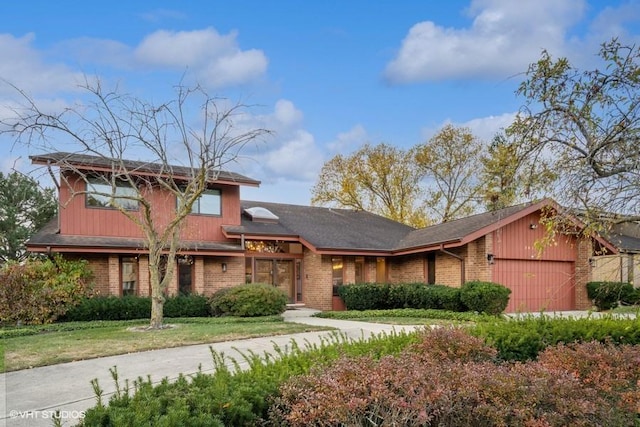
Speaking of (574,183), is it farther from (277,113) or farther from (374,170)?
(374,170)

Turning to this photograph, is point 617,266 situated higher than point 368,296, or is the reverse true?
point 617,266

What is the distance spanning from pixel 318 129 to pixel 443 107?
165 inches

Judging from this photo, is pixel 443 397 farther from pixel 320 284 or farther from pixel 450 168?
pixel 450 168

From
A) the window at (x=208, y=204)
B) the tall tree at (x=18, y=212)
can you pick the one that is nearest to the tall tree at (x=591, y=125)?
the window at (x=208, y=204)

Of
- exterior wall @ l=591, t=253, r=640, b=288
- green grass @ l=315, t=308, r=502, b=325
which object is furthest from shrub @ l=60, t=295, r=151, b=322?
exterior wall @ l=591, t=253, r=640, b=288

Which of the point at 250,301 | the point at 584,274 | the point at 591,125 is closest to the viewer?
the point at 591,125

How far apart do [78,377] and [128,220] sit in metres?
11.1

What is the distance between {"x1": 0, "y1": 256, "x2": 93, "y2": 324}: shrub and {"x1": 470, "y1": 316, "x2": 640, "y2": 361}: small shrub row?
12222mm

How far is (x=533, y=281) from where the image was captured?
18359 millimetres

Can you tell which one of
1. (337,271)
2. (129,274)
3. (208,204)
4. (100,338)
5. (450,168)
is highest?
(450,168)

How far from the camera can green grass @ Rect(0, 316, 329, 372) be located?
816cm

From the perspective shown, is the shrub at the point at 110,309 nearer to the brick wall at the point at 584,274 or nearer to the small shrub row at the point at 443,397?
the small shrub row at the point at 443,397

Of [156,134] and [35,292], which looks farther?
[156,134]

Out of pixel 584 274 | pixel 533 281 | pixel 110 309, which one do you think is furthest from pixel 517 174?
pixel 584 274
